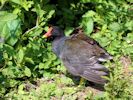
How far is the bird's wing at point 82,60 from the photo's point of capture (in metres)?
5.07

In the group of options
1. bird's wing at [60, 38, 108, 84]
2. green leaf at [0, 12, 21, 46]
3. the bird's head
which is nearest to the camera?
green leaf at [0, 12, 21, 46]

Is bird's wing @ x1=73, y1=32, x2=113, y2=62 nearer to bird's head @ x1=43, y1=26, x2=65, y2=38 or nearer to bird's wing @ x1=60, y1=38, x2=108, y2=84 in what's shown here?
bird's wing @ x1=60, y1=38, x2=108, y2=84

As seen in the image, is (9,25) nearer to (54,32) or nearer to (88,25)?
(54,32)

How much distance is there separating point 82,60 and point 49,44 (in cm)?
84

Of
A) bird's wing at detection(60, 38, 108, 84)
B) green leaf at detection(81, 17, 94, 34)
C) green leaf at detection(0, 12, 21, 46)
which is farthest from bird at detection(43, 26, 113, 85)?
green leaf at detection(0, 12, 21, 46)

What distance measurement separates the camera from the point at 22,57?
5109 millimetres

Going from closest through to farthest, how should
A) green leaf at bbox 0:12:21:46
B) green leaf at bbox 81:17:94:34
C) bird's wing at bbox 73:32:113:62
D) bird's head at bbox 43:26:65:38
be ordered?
green leaf at bbox 0:12:21:46
bird's wing at bbox 73:32:113:62
bird's head at bbox 43:26:65:38
green leaf at bbox 81:17:94:34

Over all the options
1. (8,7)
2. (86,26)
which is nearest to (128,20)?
→ (86,26)

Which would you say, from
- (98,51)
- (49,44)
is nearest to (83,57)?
(98,51)

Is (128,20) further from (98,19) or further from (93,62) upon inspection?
(93,62)

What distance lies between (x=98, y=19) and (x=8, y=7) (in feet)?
4.44

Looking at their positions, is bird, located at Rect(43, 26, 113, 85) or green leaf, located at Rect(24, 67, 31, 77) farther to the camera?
green leaf, located at Rect(24, 67, 31, 77)

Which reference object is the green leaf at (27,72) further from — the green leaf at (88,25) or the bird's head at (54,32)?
the green leaf at (88,25)

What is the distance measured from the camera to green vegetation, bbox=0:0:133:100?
5117mm
